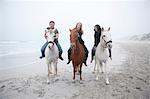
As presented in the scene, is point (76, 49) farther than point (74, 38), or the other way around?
point (76, 49)

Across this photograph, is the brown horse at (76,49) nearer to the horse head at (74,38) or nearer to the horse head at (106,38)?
the horse head at (74,38)

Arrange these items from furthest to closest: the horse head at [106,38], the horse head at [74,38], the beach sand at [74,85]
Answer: the horse head at [74,38], the horse head at [106,38], the beach sand at [74,85]

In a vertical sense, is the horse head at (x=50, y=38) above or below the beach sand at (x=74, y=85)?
above

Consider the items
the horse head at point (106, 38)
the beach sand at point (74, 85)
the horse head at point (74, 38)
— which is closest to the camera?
the beach sand at point (74, 85)

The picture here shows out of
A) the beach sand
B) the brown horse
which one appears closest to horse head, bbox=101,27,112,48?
the brown horse

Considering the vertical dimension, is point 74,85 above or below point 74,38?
below

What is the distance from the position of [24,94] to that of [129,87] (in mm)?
1490

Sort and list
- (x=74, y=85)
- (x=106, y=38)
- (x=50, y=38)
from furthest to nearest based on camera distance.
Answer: (x=74, y=85), (x=50, y=38), (x=106, y=38)

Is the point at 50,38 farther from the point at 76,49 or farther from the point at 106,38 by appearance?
the point at 106,38

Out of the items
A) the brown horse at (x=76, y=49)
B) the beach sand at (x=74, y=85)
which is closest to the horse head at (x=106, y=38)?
the brown horse at (x=76, y=49)

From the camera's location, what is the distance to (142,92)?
3461mm

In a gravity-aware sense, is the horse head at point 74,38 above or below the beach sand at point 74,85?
above

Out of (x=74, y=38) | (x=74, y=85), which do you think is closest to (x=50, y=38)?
(x=74, y=38)

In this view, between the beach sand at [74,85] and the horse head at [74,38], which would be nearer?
the beach sand at [74,85]
